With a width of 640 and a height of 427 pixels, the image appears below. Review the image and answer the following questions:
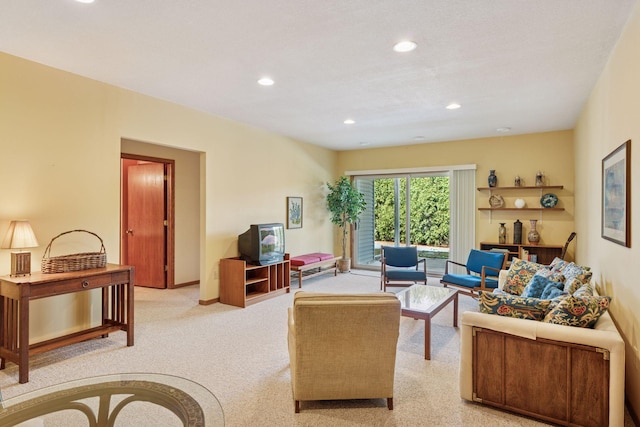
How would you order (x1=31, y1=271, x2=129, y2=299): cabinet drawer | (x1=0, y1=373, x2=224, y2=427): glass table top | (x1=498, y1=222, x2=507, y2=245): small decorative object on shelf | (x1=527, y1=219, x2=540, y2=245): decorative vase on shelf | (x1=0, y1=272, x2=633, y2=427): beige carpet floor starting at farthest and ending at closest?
Result: 1. (x1=498, y1=222, x2=507, y2=245): small decorative object on shelf
2. (x1=527, y1=219, x2=540, y2=245): decorative vase on shelf
3. (x1=31, y1=271, x2=129, y2=299): cabinet drawer
4. (x1=0, y1=272, x2=633, y2=427): beige carpet floor
5. (x1=0, y1=373, x2=224, y2=427): glass table top

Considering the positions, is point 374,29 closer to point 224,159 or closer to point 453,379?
point 453,379

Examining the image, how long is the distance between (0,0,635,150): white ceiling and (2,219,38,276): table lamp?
1.46m

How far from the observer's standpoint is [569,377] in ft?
7.22

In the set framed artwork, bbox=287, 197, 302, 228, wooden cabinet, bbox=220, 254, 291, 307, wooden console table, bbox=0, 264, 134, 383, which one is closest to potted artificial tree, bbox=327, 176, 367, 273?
framed artwork, bbox=287, 197, 302, 228

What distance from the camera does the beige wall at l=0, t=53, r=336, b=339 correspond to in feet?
10.6

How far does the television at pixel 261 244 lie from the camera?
5188 millimetres

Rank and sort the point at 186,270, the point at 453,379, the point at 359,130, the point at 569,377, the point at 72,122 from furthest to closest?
the point at 186,270, the point at 359,130, the point at 72,122, the point at 453,379, the point at 569,377

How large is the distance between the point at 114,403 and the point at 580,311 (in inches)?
107

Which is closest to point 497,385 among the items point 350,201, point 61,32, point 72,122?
point 61,32

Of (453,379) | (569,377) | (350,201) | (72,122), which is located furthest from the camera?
(350,201)

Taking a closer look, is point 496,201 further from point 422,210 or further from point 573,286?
point 573,286

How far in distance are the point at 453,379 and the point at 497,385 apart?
53 cm

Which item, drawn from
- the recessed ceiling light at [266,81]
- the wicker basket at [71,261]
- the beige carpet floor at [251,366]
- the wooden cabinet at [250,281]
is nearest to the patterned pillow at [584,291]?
the beige carpet floor at [251,366]

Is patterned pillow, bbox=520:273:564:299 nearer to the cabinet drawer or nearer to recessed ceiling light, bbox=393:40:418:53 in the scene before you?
recessed ceiling light, bbox=393:40:418:53
